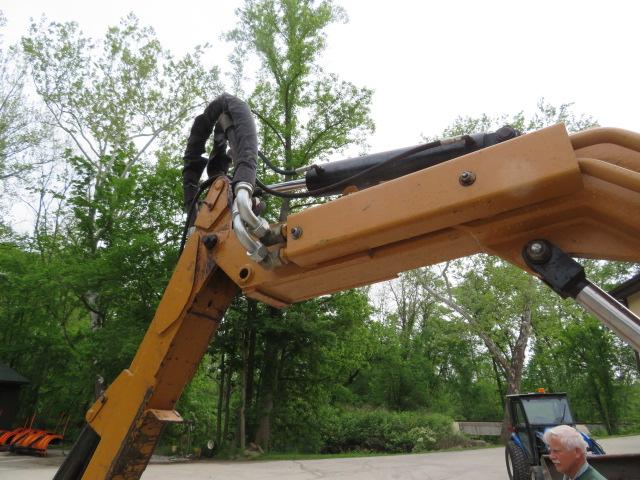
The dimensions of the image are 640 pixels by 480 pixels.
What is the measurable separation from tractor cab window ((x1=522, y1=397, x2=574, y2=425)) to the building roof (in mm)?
17996

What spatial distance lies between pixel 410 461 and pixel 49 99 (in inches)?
799

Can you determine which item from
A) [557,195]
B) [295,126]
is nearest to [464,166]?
[557,195]

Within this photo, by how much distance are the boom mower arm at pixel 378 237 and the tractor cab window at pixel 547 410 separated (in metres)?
8.37

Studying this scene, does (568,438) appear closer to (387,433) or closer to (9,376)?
(387,433)

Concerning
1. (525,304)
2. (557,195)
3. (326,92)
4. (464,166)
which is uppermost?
(326,92)

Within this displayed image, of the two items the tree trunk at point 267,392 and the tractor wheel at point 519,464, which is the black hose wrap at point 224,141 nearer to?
the tractor wheel at point 519,464

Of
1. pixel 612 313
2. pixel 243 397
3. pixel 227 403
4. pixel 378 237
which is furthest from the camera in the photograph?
pixel 227 403

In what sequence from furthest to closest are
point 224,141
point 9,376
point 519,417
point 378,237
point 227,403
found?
point 9,376
point 227,403
point 519,417
point 224,141
point 378,237

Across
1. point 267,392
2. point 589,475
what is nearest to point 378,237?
point 589,475

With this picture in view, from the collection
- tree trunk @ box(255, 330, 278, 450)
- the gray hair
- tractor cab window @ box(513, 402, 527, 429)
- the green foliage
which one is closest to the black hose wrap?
the gray hair

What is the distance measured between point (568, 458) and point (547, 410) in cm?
716

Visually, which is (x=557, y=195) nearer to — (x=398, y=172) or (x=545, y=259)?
(x=545, y=259)

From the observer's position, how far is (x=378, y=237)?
1.96m

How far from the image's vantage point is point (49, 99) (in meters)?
21.9
